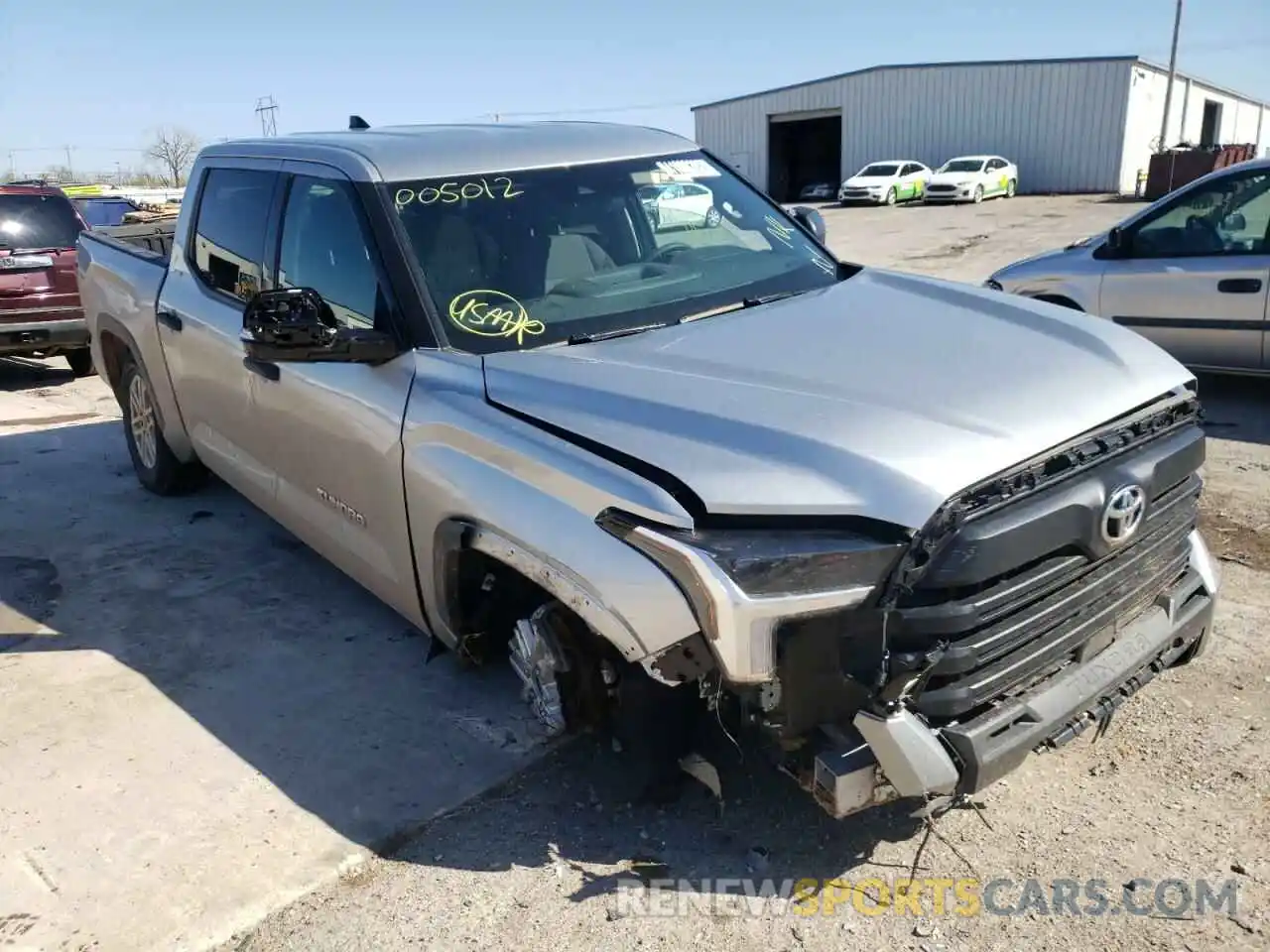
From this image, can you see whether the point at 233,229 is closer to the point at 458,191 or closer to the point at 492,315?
the point at 458,191

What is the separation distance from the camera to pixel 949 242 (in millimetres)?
21641

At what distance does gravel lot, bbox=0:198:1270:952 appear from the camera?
2.51 m

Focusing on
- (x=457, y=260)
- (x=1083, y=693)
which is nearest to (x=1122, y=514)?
(x=1083, y=693)

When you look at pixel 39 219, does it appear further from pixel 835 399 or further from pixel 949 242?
pixel 949 242

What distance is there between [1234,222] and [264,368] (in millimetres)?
5987

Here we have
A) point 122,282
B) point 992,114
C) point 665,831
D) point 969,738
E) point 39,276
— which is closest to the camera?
point 969,738

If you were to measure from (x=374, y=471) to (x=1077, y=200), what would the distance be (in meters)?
36.6

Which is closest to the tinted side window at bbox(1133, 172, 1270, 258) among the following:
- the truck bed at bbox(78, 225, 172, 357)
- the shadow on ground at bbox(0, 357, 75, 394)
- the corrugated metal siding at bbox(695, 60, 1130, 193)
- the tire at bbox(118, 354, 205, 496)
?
the truck bed at bbox(78, 225, 172, 357)

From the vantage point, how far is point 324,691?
12.4ft

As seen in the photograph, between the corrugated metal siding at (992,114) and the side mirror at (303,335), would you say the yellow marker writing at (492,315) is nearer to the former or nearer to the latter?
the side mirror at (303,335)

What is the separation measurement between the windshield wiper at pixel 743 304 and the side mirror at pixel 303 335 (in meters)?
0.95

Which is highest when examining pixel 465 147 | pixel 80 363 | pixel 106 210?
pixel 465 147

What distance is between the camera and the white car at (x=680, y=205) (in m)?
3.88

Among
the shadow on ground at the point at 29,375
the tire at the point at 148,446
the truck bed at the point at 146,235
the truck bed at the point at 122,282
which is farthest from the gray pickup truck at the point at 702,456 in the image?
the shadow on ground at the point at 29,375
